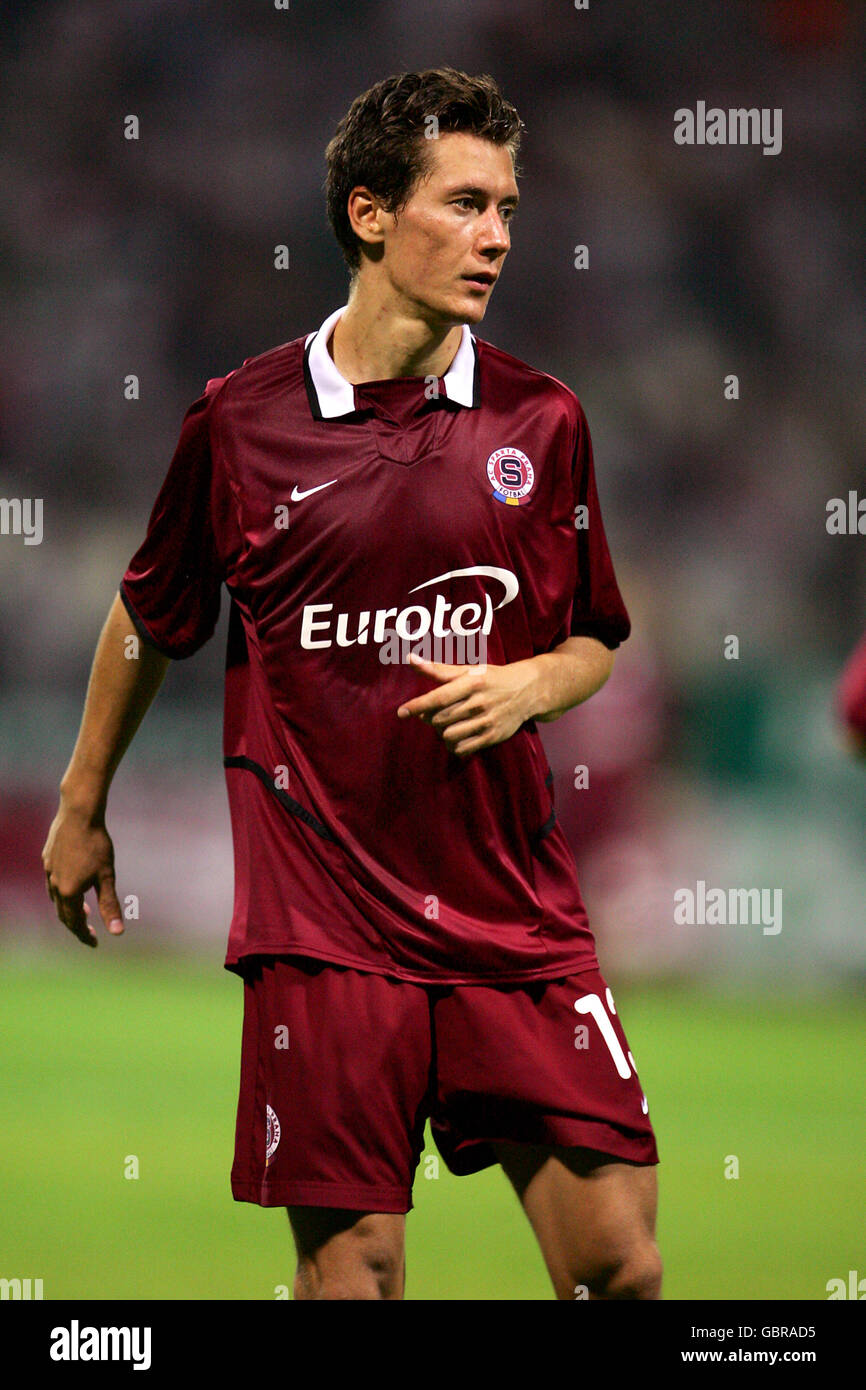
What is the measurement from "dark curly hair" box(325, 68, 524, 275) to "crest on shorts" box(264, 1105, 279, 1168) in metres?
1.37

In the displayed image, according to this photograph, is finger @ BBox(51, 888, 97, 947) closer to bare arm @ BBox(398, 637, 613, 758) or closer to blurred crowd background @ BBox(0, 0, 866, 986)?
bare arm @ BBox(398, 637, 613, 758)

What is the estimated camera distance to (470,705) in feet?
8.22

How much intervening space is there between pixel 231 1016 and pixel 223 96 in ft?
17.7

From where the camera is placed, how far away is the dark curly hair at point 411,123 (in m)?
2.63

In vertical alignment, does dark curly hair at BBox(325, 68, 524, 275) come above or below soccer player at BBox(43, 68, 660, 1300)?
above

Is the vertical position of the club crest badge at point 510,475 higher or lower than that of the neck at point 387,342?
lower

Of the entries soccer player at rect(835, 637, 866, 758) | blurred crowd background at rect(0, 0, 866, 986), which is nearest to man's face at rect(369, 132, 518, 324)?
soccer player at rect(835, 637, 866, 758)

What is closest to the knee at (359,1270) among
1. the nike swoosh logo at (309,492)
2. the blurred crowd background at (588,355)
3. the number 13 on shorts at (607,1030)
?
the number 13 on shorts at (607,1030)

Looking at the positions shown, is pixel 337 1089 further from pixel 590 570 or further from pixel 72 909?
pixel 590 570

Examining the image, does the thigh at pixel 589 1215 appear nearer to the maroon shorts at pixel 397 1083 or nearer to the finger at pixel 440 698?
the maroon shorts at pixel 397 1083

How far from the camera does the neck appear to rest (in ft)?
8.76

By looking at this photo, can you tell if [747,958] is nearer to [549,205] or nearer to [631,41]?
[549,205]

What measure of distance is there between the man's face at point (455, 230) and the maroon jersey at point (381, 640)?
0.50 ft

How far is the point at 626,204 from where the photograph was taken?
945 cm
